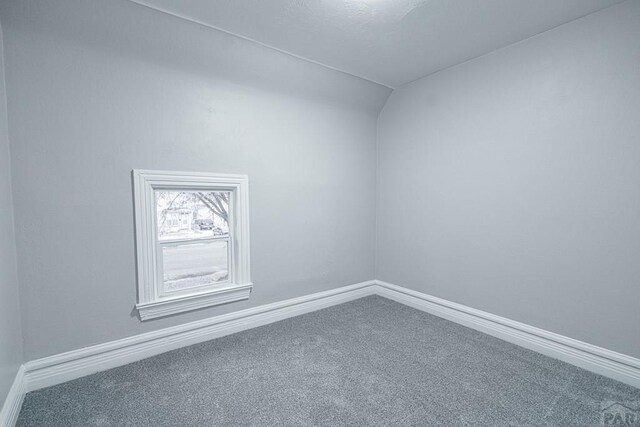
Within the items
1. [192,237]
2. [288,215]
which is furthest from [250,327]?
[288,215]

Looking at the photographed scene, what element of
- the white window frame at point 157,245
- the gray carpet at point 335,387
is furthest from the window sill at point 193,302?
the gray carpet at point 335,387

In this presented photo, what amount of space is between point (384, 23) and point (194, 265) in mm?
2522

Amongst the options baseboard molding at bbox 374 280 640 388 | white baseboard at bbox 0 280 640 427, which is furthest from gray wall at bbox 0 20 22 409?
baseboard molding at bbox 374 280 640 388

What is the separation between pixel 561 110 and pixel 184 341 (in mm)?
3413

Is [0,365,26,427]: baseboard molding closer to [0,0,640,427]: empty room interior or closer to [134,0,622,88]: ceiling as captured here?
[0,0,640,427]: empty room interior

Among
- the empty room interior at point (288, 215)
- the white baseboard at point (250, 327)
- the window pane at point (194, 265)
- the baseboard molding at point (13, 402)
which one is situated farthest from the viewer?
the window pane at point (194, 265)

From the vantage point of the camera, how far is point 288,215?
302 centimetres

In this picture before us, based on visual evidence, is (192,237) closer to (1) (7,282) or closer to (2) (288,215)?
(2) (288,215)

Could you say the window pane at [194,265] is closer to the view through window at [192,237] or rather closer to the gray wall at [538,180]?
the view through window at [192,237]

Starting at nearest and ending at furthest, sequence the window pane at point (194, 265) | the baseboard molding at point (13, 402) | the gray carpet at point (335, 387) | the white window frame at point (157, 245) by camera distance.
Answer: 1. the baseboard molding at point (13, 402)
2. the gray carpet at point (335, 387)
3. the white window frame at point (157, 245)
4. the window pane at point (194, 265)

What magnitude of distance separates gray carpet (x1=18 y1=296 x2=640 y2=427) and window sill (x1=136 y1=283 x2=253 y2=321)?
1.03 ft

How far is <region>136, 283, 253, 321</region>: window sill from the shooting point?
227 centimetres

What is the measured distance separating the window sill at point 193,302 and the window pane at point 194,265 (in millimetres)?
150

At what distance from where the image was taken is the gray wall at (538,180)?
2.01 meters
